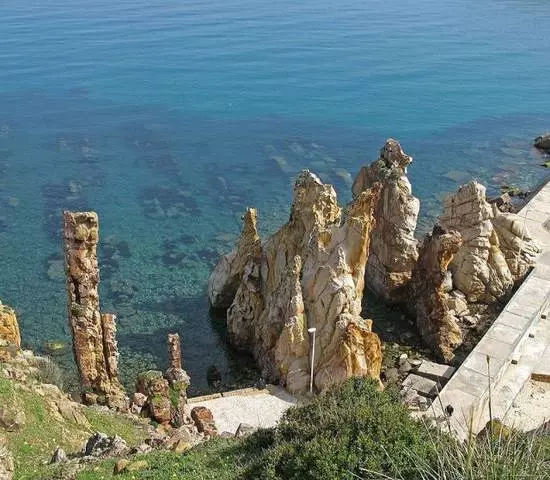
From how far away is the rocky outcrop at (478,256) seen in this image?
35.8m

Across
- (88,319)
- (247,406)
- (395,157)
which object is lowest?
(247,406)

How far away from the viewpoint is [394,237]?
1446 inches

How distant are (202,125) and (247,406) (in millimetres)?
46854

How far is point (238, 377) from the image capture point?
32.3 m

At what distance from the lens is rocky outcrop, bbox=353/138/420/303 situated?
36.7 metres

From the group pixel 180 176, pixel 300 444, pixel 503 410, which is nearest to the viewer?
pixel 300 444

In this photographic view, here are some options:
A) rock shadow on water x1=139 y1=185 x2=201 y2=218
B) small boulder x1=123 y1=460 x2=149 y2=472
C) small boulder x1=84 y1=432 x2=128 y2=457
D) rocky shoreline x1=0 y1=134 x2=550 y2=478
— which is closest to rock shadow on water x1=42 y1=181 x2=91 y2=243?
rock shadow on water x1=139 y1=185 x2=201 y2=218

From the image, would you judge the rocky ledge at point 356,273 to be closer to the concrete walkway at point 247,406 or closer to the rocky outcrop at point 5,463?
the concrete walkway at point 247,406

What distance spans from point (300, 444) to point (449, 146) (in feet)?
178

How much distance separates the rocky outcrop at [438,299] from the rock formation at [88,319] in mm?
15387

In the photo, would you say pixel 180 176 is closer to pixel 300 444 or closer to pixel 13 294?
pixel 13 294

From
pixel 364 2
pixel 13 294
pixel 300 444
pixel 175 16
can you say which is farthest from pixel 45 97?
pixel 364 2

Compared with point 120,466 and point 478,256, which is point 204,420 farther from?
point 478,256

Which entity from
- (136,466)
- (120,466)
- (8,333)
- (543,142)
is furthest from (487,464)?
(543,142)
